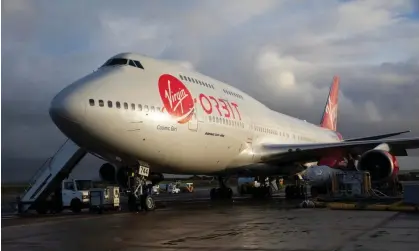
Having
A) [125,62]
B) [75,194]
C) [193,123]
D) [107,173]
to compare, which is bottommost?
[75,194]

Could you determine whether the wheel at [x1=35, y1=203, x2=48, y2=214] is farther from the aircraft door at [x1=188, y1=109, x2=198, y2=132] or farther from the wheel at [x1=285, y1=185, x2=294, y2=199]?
the wheel at [x1=285, y1=185, x2=294, y2=199]

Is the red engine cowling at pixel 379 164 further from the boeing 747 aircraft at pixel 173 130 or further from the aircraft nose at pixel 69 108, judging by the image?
the aircraft nose at pixel 69 108

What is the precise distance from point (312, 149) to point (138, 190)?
9583mm

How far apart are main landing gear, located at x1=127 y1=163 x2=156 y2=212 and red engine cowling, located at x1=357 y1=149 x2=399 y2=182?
993cm

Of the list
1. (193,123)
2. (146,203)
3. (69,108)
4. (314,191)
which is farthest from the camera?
(314,191)

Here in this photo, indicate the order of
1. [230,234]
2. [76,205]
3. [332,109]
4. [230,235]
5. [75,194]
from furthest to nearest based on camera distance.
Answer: [332,109], [75,194], [76,205], [230,234], [230,235]

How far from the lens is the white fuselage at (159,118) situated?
558 inches

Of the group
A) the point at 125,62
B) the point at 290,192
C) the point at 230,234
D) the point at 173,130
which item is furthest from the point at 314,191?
the point at 230,234

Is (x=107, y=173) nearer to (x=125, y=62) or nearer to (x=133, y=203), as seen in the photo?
(x=133, y=203)

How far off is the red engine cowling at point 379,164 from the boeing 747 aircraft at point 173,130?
39 millimetres

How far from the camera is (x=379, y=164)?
68.5ft

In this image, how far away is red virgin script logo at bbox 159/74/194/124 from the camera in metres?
16.3

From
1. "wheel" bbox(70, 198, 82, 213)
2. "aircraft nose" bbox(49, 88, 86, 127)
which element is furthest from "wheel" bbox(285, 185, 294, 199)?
"aircraft nose" bbox(49, 88, 86, 127)

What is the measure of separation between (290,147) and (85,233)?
1418 centimetres
